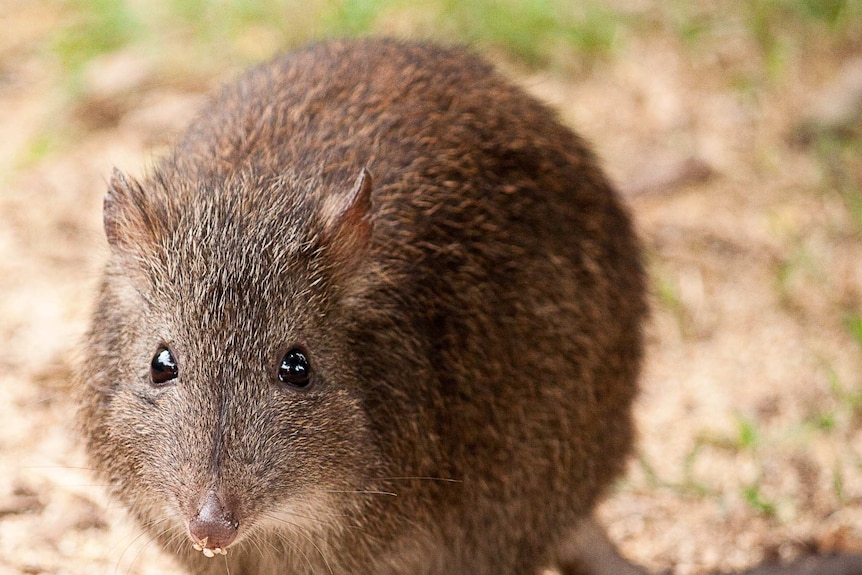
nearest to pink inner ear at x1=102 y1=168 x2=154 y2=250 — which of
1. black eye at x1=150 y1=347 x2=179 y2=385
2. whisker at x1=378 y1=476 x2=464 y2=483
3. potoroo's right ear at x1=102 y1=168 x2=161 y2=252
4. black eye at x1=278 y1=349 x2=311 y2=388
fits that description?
potoroo's right ear at x1=102 y1=168 x2=161 y2=252

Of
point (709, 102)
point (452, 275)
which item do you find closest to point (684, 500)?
point (452, 275)

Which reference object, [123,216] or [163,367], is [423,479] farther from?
[123,216]

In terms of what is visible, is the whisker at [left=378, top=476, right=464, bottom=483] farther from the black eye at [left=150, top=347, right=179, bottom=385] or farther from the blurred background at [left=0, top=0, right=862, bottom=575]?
the blurred background at [left=0, top=0, right=862, bottom=575]

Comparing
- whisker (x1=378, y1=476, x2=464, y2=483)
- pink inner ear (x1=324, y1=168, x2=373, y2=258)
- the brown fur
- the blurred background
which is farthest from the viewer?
the blurred background

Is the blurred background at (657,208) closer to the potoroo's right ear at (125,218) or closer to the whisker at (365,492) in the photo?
the potoroo's right ear at (125,218)

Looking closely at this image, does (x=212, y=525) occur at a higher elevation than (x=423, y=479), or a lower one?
higher

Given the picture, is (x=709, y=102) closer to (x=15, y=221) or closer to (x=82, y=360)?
(x=15, y=221)

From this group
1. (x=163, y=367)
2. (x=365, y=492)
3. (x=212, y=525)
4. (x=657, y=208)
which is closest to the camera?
(x=212, y=525)

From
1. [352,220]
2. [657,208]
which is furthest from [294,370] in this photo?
[657,208]
